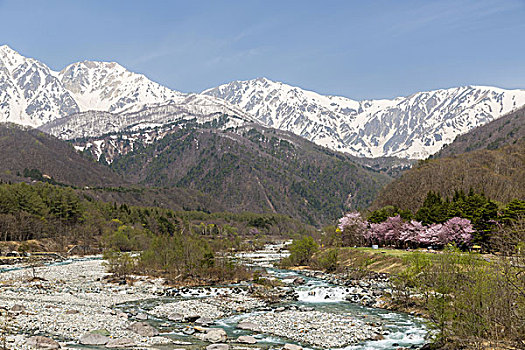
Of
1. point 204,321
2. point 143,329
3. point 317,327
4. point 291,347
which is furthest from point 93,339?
point 317,327

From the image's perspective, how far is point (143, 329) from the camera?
134ft

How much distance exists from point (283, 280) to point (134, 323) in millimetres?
42657

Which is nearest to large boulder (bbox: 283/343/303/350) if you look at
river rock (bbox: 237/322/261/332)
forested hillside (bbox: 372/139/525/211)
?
river rock (bbox: 237/322/261/332)

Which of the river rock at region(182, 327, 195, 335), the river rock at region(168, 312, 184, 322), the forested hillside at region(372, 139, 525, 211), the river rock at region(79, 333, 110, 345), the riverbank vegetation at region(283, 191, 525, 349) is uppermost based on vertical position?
the forested hillside at region(372, 139, 525, 211)

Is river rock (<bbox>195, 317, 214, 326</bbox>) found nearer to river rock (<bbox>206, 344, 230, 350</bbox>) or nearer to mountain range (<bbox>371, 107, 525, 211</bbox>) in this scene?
river rock (<bbox>206, 344, 230, 350</bbox>)

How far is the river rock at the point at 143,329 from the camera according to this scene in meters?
40.2

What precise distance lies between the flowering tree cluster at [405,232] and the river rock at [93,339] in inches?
2948

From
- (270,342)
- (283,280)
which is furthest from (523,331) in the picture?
(283,280)

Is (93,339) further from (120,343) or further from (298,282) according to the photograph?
(298,282)

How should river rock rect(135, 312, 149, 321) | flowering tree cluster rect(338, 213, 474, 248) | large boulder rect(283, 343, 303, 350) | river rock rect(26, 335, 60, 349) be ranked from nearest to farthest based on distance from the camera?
1. river rock rect(26, 335, 60, 349)
2. large boulder rect(283, 343, 303, 350)
3. river rock rect(135, 312, 149, 321)
4. flowering tree cluster rect(338, 213, 474, 248)

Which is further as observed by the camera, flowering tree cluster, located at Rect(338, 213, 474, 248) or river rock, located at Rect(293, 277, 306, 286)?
flowering tree cluster, located at Rect(338, 213, 474, 248)

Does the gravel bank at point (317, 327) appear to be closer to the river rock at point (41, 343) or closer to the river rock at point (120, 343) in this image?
the river rock at point (120, 343)

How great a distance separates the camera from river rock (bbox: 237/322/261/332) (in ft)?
143

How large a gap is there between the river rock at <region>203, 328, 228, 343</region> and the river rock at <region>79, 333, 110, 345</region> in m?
8.95
